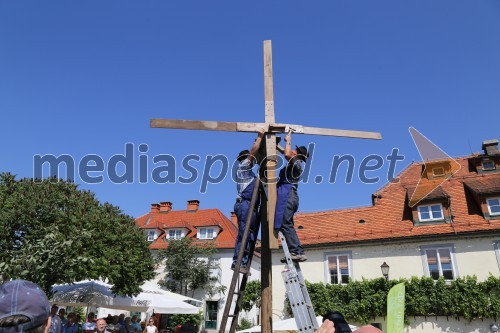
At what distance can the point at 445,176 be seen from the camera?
22719 mm

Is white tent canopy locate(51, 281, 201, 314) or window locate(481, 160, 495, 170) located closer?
white tent canopy locate(51, 281, 201, 314)

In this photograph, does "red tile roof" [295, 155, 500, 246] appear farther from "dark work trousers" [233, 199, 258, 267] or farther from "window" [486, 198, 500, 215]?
"dark work trousers" [233, 199, 258, 267]

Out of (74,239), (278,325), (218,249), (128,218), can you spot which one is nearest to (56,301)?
(74,239)

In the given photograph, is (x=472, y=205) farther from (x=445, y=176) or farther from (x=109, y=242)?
(x=109, y=242)

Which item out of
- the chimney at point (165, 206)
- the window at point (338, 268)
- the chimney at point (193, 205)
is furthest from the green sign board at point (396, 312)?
the chimney at point (165, 206)

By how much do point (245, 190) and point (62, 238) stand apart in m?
8.76

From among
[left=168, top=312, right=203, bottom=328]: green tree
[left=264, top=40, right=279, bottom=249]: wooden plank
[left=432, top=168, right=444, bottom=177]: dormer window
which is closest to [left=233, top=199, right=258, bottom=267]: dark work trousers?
[left=264, top=40, right=279, bottom=249]: wooden plank

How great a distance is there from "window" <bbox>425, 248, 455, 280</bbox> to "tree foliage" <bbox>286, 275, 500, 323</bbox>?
510 millimetres

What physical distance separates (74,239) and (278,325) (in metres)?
7.18

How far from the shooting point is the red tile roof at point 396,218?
64.3ft

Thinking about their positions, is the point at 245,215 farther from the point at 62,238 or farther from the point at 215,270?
the point at 215,270

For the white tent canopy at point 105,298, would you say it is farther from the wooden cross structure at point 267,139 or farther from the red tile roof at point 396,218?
the wooden cross structure at point 267,139

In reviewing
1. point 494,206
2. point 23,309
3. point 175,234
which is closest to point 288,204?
point 23,309

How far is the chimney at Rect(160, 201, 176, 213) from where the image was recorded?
3744 centimetres
